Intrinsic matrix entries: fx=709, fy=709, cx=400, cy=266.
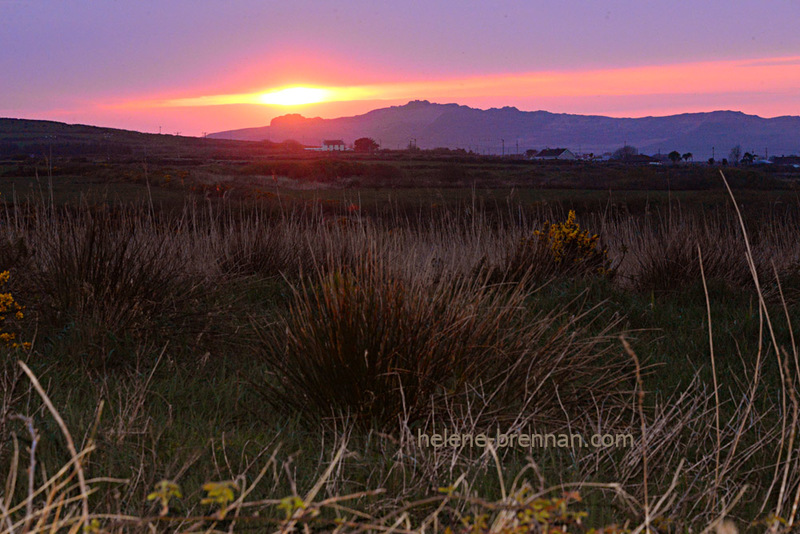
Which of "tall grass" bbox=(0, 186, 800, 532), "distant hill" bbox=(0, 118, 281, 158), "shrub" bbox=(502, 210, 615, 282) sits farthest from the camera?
"distant hill" bbox=(0, 118, 281, 158)

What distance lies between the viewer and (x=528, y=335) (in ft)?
10.9

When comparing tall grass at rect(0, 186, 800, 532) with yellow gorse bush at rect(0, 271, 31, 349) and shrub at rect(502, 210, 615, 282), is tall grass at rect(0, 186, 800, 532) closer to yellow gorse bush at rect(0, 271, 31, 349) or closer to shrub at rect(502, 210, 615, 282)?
yellow gorse bush at rect(0, 271, 31, 349)

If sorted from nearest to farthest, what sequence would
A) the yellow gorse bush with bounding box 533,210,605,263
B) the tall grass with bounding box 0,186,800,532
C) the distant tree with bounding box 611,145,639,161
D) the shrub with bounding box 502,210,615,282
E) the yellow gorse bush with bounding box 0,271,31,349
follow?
the tall grass with bounding box 0,186,800,532, the yellow gorse bush with bounding box 0,271,31,349, the shrub with bounding box 502,210,615,282, the yellow gorse bush with bounding box 533,210,605,263, the distant tree with bounding box 611,145,639,161

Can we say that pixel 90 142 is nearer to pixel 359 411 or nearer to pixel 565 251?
pixel 565 251

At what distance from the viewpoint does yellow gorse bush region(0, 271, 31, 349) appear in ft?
12.5

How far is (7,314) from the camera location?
13.4 feet

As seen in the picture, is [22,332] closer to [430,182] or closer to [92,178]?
[92,178]

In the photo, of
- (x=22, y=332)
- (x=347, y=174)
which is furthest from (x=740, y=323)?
(x=347, y=174)

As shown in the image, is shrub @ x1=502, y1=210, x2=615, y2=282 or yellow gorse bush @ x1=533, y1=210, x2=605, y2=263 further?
yellow gorse bush @ x1=533, y1=210, x2=605, y2=263

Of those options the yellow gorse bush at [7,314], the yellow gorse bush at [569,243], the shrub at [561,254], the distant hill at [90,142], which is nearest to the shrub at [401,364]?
the yellow gorse bush at [7,314]

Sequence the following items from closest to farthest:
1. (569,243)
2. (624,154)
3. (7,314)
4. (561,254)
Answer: (7,314) < (561,254) < (569,243) < (624,154)

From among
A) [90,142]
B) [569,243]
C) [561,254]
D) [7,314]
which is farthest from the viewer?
[90,142]

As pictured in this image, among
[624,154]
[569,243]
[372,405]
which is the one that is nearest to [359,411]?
[372,405]

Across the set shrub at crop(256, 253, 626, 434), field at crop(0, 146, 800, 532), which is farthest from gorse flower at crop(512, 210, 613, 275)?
shrub at crop(256, 253, 626, 434)
